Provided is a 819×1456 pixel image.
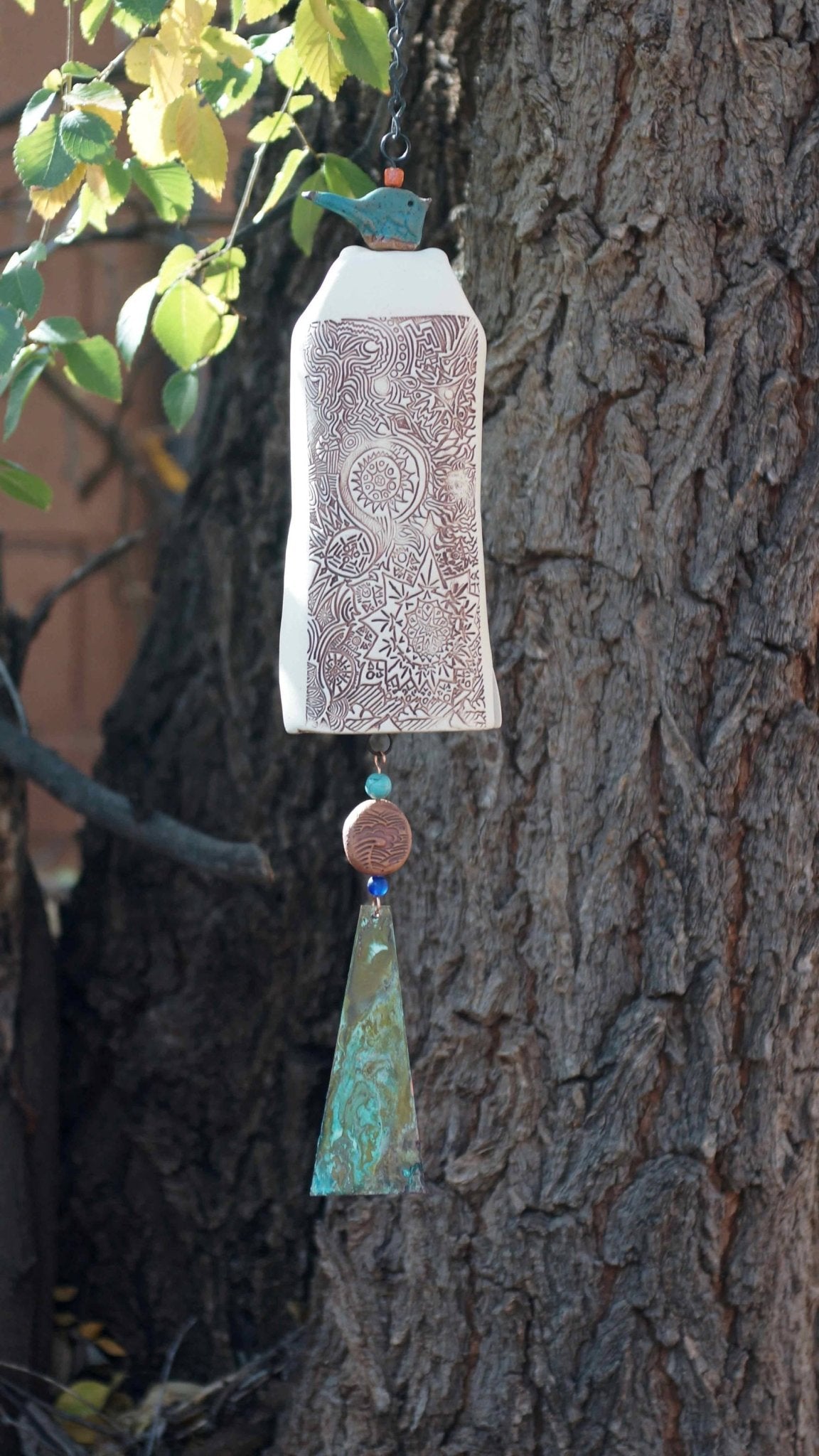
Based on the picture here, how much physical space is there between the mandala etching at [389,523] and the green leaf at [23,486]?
48 cm

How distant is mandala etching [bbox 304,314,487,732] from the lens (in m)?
1.26

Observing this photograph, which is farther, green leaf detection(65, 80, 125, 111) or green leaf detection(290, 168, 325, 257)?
green leaf detection(290, 168, 325, 257)

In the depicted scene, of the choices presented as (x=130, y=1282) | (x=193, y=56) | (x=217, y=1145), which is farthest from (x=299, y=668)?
(x=130, y=1282)

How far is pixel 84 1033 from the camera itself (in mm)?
2277

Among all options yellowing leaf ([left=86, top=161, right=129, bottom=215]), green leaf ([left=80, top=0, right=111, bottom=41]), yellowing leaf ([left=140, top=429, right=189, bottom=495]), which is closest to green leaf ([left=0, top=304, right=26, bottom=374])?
yellowing leaf ([left=86, top=161, right=129, bottom=215])

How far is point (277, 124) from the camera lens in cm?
158

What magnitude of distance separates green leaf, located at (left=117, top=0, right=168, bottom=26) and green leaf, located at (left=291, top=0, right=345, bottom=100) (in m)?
0.17

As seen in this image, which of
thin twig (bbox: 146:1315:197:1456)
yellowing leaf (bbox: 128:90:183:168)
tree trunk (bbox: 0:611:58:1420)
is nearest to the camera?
yellowing leaf (bbox: 128:90:183:168)

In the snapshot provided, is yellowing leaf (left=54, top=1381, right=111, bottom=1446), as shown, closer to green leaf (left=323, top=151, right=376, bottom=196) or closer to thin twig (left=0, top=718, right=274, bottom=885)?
thin twig (left=0, top=718, right=274, bottom=885)

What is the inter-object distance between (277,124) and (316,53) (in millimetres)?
150

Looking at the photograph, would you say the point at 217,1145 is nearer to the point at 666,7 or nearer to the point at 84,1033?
the point at 84,1033

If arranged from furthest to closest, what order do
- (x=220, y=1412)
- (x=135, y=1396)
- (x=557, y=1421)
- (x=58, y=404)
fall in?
(x=58, y=404), (x=135, y=1396), (x=220, y=1412), (x=557, y=1421)

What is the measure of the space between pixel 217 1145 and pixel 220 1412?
0.40 meters

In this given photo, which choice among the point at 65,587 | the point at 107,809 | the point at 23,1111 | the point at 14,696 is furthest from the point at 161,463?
the point at 23,1111
